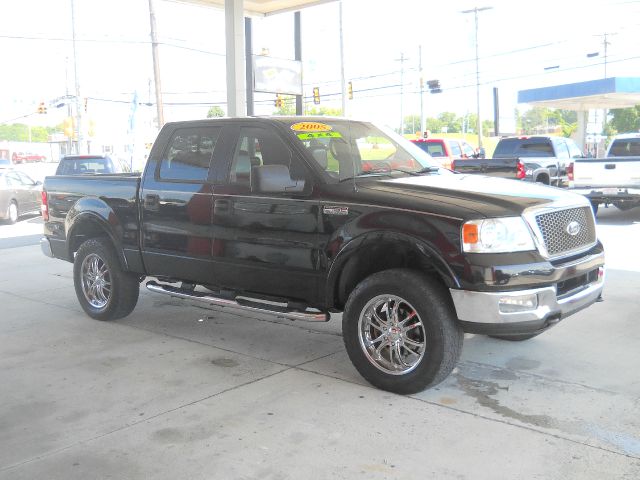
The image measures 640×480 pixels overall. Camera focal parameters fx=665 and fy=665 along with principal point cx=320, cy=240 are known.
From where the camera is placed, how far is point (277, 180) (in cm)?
524

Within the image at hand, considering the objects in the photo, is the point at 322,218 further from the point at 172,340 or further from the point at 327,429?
the point at 172,340

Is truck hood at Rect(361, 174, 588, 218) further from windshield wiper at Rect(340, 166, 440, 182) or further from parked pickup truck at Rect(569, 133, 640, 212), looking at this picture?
parked pickup truck at Rect(569, 133, 640, 212)

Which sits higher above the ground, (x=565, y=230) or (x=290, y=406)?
(x=565, y=230)

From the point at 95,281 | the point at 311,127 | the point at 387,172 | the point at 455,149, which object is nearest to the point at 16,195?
the point at 95,281

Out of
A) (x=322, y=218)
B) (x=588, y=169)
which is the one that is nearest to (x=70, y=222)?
(x=322, y=218)

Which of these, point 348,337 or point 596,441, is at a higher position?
point 348,337

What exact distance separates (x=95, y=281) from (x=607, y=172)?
35.7 ft

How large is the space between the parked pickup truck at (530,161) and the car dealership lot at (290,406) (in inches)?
304

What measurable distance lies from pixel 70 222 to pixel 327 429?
4231mm

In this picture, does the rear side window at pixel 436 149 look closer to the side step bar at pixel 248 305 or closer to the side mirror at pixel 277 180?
the side step bar at pixel 248 305

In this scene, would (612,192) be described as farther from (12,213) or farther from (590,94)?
(590,94)

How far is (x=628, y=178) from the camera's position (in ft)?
44.5

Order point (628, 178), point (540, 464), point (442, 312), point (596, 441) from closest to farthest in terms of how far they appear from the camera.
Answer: point (540, 464), point (596, 441), point (442, 312), point (628, 178)

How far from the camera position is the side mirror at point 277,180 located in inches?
205
